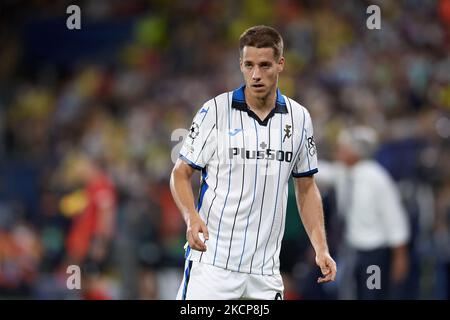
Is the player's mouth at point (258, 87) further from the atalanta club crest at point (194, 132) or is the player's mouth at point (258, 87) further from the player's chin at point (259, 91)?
the atalanta club crest at point (194, 132)

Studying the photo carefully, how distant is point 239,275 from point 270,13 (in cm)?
960

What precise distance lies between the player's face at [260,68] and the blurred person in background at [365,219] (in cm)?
403

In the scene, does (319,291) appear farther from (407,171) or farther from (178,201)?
(178,201)

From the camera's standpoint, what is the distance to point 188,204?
493 centimetres

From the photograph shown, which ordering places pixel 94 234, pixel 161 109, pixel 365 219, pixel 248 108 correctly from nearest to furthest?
pixel 248 108 < pixel 365 219 < pixel 94 234 < pixel 161 109

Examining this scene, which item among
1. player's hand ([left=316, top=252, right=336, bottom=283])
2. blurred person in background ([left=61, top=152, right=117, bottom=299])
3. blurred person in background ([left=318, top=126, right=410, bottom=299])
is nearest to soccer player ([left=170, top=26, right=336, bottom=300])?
player's hand ([left=316, top=252, right=336, bottom=283])

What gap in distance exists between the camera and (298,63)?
43.5ft

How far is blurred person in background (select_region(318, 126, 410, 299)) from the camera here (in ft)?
29.5

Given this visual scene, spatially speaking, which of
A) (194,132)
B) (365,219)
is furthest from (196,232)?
(365,219)

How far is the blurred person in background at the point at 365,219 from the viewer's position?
354 inches

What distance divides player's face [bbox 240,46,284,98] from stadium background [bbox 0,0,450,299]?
4.60 metres

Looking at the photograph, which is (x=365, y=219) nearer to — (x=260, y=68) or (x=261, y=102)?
(x=261, y=102)

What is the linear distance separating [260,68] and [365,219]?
435 centimetres

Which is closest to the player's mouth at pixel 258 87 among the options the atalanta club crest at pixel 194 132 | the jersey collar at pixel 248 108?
the jersey collar at pixel 248 108
